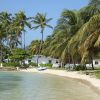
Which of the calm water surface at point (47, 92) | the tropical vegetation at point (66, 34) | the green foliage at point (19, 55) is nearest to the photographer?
the calm water surface at point (47, 92)

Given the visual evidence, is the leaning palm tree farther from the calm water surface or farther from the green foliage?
the calm water surface

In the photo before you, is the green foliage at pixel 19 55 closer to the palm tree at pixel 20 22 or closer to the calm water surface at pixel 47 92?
the palm tree at pixel 20 22

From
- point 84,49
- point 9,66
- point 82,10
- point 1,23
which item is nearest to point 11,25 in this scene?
point 1,23

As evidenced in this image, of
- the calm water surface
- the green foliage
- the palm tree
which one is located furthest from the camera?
the palm tree

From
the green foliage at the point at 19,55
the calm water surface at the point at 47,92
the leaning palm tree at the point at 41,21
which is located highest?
the leaning palm tree at the point at 41,21

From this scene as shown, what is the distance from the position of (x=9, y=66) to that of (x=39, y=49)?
15578mm

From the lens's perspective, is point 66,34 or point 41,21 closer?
point 66,34

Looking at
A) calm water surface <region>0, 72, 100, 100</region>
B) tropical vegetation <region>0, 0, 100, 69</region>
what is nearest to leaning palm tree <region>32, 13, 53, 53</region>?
tropical vegetation <region>0, 0, 100, 69</region>

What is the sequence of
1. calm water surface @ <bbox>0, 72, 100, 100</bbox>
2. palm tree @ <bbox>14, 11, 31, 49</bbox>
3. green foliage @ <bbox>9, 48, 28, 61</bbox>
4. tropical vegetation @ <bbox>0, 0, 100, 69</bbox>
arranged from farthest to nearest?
palm tree @ <bbox>14, 11, 31, 49</bbox>
green foliage @ <bbox>9, 48, 28, 61</bbox>
tropical vegetation @ <bbox>0, 0, 100, 69</bbox>
calm water surface @ <bbox>0, 72, 100, 100</bbox>

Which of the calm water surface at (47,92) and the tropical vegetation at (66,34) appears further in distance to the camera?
the tropical vegetation at (66,34)

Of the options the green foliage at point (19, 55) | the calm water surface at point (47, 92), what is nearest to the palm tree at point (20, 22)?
the green foliage at point (19, 55)

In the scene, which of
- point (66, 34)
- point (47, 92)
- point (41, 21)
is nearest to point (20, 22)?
point (41, 21)

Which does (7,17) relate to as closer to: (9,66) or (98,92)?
(9,66)

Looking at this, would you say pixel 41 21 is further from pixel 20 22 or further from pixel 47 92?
pixel 47 92
